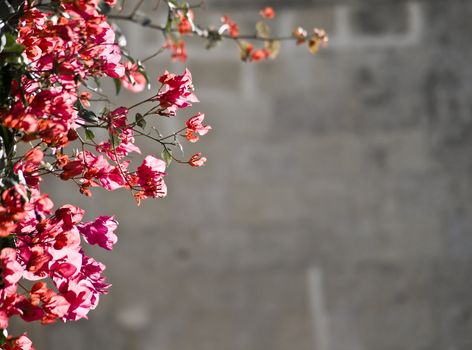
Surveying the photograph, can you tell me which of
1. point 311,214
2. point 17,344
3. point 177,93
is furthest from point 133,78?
point 311,214

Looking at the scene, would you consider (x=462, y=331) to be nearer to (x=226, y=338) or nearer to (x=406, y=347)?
(x=406, y=347)

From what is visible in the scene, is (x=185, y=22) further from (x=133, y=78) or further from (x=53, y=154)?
(x=53, y=154)

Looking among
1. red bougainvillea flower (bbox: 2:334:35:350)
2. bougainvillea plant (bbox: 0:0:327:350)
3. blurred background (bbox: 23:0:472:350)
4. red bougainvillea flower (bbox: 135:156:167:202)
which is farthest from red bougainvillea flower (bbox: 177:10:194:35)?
blurred background (bbox: 23:0:472:350)

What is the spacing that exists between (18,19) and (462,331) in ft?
9.31

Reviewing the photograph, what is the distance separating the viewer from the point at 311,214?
354 cm

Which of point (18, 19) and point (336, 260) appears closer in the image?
point (18, 19)

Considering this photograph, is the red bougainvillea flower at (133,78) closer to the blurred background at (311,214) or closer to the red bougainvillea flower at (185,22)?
the red bougainvillea flower at (185,22)

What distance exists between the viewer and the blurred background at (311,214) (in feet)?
11.6

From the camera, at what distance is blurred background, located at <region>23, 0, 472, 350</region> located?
3523mm

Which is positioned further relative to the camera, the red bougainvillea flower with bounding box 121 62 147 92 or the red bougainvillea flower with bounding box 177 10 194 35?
the red bougainvillea flower with bounding box 177 10 194 35

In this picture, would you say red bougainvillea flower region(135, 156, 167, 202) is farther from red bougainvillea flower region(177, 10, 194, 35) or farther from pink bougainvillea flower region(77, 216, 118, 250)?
red bougainvillea flower region(177, 10, 194, 35)

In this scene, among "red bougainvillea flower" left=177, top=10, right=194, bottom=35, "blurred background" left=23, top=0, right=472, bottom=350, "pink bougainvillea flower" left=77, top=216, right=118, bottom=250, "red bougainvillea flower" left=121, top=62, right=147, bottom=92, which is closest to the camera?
"pink bougainvillea flower" left=77, top=216, right=118, bottom=250

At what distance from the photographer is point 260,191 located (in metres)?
3.56

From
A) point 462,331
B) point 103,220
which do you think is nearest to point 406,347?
point 462,331
